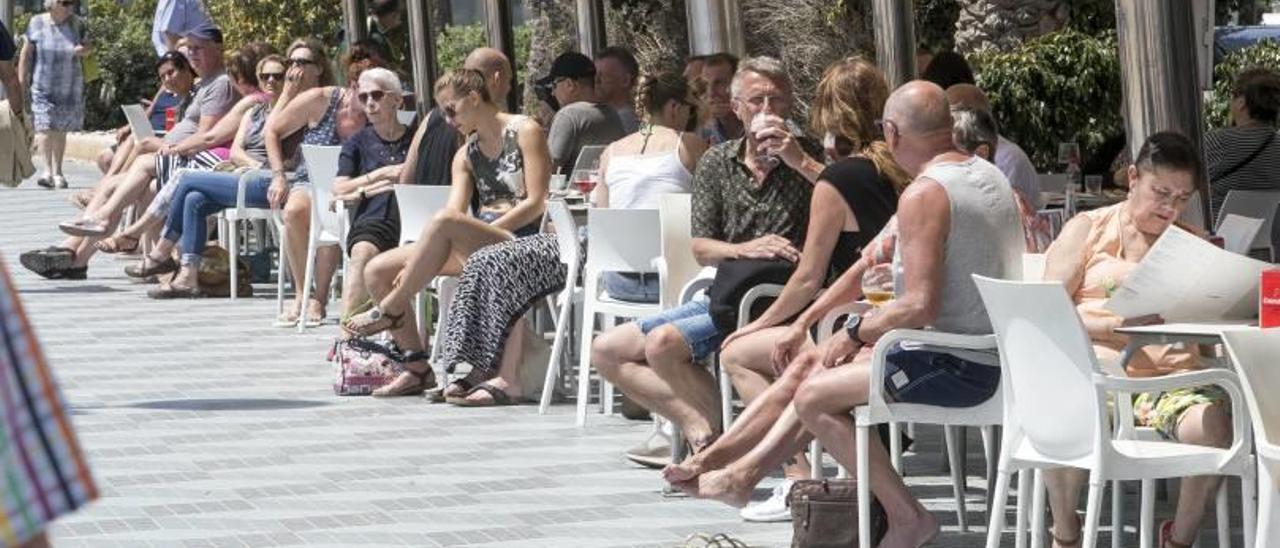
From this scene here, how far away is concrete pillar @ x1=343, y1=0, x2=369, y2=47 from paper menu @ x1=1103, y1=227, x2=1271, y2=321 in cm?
1424

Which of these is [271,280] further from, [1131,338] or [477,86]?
[1131,338]

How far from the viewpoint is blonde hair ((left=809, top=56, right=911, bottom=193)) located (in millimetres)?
7055

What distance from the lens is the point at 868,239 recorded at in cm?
701

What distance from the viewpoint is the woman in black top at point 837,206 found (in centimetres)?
697

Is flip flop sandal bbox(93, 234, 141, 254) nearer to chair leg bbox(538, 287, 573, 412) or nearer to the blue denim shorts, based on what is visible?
chair leg bbox(538, 287, 573, 412)

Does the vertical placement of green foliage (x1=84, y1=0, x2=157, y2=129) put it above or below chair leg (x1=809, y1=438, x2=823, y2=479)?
above

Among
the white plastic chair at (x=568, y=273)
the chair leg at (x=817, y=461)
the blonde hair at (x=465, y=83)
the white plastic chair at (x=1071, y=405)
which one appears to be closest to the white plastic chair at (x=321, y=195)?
the blonde hair at (x=465, y=83)

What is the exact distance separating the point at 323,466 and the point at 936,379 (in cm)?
297

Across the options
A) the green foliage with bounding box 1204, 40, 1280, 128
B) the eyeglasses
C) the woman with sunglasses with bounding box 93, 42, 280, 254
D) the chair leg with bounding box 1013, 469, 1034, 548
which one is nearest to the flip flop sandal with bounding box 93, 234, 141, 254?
the woman with sunglasses with bounding box 93, 42, 280, 254

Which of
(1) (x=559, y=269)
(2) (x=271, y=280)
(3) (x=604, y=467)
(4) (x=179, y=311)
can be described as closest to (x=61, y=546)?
(3) (x=604, y=467)

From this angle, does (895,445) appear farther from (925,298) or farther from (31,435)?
(31,435)

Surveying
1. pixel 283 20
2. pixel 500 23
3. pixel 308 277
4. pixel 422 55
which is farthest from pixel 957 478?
pixel 283 20

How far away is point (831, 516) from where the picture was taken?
6.42m

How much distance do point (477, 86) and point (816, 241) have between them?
3.57 m
